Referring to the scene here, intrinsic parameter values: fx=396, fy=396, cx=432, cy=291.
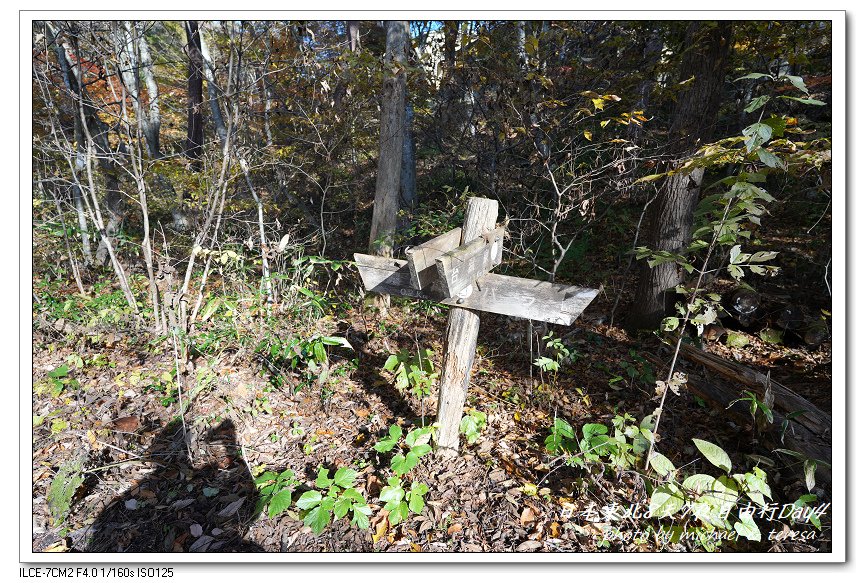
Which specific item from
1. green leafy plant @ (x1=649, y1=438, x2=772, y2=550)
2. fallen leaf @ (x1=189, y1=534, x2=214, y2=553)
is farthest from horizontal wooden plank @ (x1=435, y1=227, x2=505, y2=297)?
fallen leaf @ (x1=189, y1=534, x2=214, y2=553)

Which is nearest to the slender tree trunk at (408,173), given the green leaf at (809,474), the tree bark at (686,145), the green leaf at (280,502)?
the tree bark at (686,145)

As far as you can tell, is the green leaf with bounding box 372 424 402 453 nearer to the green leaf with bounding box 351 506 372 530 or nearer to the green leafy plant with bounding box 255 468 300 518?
the green leaf with bounding box 351 506 372 530

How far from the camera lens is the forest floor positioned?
2430 mm

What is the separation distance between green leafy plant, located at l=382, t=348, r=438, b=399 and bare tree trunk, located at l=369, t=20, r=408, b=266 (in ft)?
6.42

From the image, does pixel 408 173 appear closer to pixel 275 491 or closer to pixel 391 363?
pixel 391 363

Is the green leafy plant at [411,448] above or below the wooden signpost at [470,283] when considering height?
below

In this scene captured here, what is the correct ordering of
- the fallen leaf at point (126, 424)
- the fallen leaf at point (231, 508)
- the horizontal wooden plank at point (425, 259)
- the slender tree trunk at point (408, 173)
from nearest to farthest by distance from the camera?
the horizontal wooden plank at point (425, 259)
the fallen leaf at point (231, 508)
the fallen leaf at point (126, 424)
the slender tree trunk at point (408, 173)

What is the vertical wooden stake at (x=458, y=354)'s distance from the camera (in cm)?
233

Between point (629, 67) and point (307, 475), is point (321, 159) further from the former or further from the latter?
point (307, 475)

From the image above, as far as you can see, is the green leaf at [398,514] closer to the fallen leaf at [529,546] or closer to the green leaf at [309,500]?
the green leaf at [309,500]

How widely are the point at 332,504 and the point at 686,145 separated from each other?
183 inches

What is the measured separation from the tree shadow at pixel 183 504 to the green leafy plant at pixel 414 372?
141 centimetres

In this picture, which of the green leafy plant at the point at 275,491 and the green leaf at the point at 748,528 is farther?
the green leafy plant at the point at 275,491
